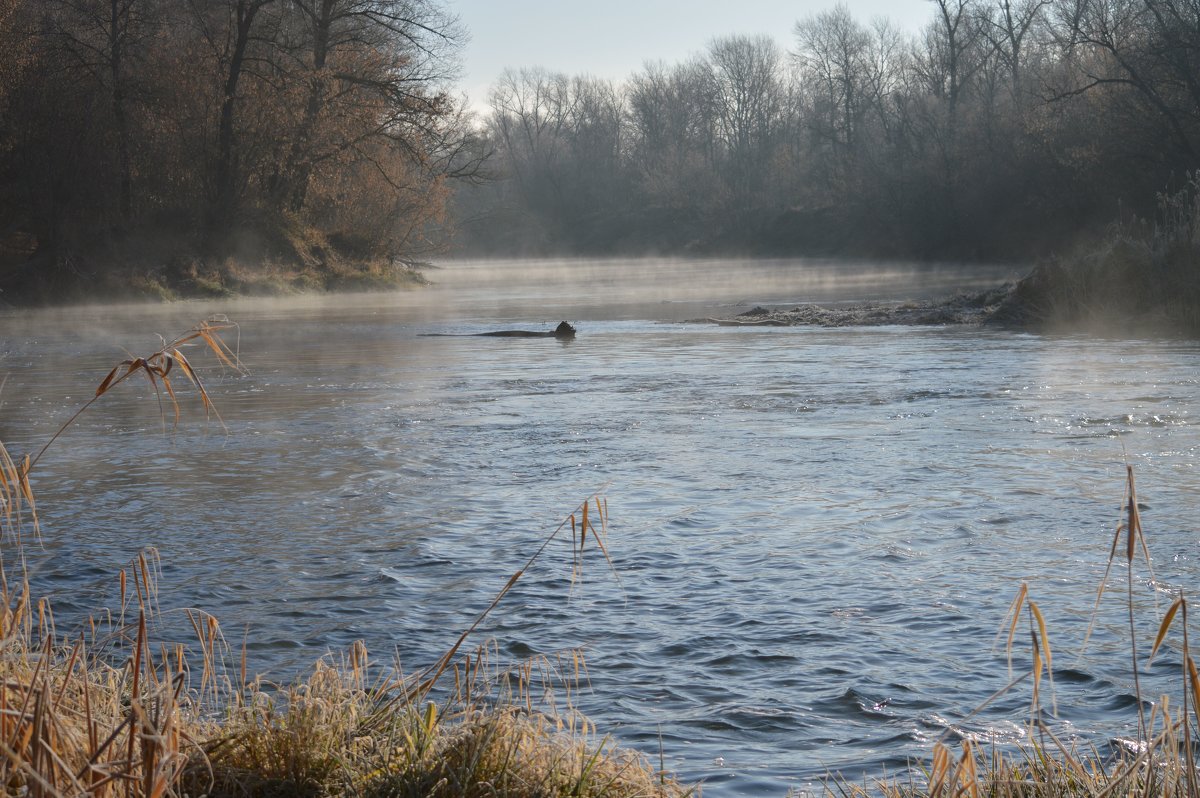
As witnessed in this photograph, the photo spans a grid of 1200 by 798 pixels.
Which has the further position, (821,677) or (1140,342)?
(1140,342)

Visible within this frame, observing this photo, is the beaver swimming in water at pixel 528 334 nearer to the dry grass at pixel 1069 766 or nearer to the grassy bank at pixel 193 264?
the grassy bank at pixel 193 264

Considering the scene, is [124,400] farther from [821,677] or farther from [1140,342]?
[1140,342]

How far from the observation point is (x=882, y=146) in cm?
6769

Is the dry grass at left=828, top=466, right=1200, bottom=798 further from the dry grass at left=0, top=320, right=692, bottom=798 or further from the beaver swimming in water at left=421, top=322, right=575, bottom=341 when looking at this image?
the beaver swimming in water at left=421, top=322, right=575, bottom=341

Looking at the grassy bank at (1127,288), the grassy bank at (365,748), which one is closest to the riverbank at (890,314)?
the grassy bank at (1127,288)

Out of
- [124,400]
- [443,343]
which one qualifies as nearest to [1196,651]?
[124,400]

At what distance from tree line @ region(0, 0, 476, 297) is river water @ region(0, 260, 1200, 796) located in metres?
18.6

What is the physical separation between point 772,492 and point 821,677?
138 inches

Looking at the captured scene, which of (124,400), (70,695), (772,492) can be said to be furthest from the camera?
(124,400)

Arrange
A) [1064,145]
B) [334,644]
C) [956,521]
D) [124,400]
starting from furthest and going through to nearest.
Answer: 1. [1064,145]
2. [124,400]
3. [956,521]
4. [334,644]

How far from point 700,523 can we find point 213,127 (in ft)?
111

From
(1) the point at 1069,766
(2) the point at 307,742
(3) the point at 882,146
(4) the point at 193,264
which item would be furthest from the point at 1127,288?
(3) the point at 882,146

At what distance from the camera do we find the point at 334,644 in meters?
5.49

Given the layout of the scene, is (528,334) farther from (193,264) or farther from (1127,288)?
(193,264)
